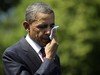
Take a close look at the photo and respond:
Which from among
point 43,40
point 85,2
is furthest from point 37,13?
point 85,2

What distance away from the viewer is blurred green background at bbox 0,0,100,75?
17125 millimetres

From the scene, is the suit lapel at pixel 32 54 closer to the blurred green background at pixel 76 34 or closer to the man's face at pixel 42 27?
the man's face at pixel 42 27

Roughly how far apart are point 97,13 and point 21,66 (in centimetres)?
1327

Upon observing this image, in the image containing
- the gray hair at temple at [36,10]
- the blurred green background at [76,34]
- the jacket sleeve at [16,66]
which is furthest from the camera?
the blurred green background at [76,34]

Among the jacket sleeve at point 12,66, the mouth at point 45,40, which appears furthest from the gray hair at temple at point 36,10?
the jacket sleeve at point 12,66

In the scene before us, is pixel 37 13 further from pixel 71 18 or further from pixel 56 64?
pixel 71 18

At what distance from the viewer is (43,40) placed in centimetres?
520

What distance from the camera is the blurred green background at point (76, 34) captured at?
17125mm

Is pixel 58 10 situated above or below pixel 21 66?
below

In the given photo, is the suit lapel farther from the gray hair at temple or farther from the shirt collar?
the gray hair at temple

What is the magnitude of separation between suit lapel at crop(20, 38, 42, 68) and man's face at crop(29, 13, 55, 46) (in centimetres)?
13

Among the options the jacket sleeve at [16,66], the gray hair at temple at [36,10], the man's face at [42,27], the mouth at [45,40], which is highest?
the gray hair at temple at [36,10]

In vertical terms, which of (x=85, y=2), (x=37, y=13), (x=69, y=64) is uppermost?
(x=37, y=13)

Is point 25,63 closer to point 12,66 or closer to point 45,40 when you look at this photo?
point 12,66
